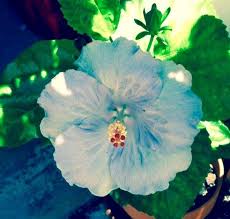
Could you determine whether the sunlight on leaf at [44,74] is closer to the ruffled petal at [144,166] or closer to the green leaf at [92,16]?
the green leaf at [92,16]

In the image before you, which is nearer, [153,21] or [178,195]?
[153,21]

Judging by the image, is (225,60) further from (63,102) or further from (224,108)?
(63,102)

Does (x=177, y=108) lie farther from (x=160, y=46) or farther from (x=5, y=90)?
(x=5, y=90)

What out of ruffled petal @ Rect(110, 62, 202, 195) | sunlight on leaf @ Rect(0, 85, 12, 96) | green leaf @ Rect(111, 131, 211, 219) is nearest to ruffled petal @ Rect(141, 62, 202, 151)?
ruffled petal @ Rect(110, 62, 202, 195)

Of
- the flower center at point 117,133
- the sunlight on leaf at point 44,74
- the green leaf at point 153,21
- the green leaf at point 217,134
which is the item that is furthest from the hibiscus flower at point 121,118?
the green leaf at point 217,134

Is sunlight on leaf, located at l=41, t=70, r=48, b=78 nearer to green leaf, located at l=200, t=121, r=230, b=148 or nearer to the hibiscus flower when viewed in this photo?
the hibiscus flower

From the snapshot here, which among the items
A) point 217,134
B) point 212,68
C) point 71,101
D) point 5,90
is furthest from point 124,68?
point 217,134
